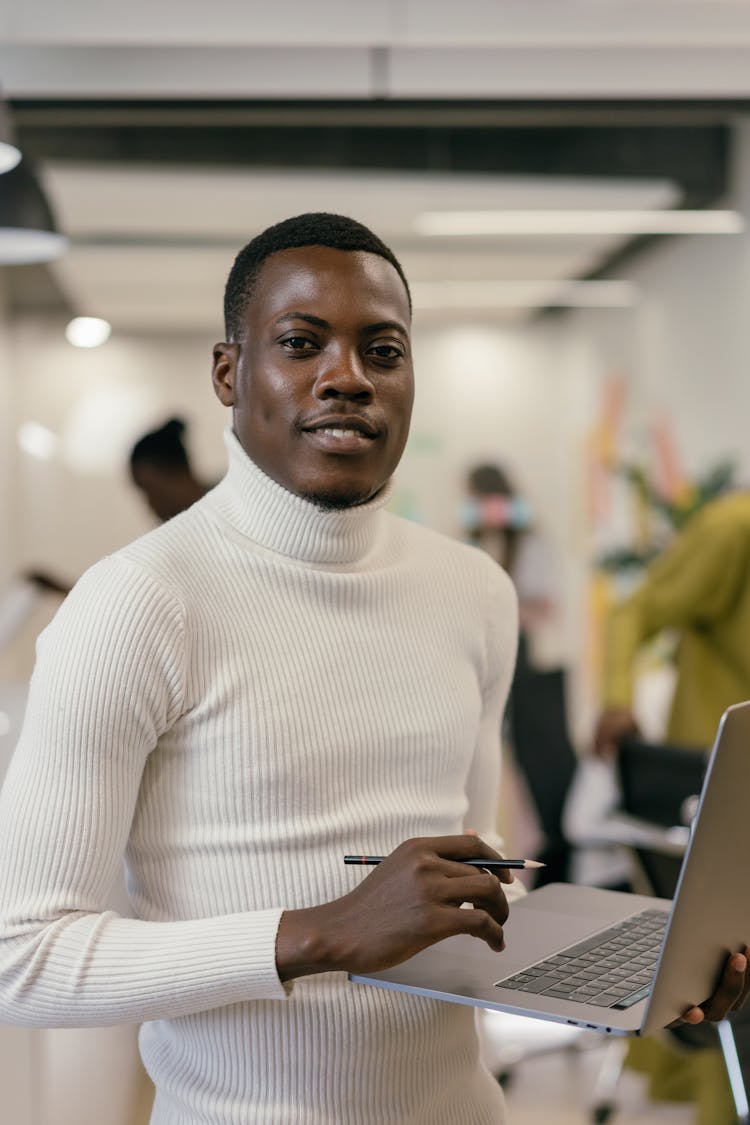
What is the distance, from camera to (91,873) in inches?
42.9

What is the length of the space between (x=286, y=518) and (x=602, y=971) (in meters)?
0.51

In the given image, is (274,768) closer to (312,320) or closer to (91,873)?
(91,873)

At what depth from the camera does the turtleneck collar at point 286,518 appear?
1245 millimetres

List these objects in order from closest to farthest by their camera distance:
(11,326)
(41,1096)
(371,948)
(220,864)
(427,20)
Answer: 1. (371,948)
2. (220,864)
3. (41,1096)
4. (427,20)
5. (11,326)

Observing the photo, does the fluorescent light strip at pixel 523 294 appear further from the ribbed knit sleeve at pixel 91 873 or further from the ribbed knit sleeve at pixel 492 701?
the ribbed knit sleeve at pixel 91 873

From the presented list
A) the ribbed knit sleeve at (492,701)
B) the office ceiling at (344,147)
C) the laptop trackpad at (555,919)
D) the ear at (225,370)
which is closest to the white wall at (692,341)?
the office ceiling at (344,147)

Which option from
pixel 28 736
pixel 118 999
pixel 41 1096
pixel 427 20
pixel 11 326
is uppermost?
pixel 427 20

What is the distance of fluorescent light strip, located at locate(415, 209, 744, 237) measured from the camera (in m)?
4.72

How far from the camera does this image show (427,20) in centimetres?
359

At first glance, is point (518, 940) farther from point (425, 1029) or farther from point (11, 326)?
point (11, 326)

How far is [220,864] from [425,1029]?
0.27m

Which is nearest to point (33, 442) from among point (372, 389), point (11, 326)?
point (11, 326)

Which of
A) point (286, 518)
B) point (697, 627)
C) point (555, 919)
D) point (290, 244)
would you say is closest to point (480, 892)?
point (555, 919)

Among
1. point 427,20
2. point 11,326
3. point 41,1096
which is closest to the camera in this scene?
point 41,1096
